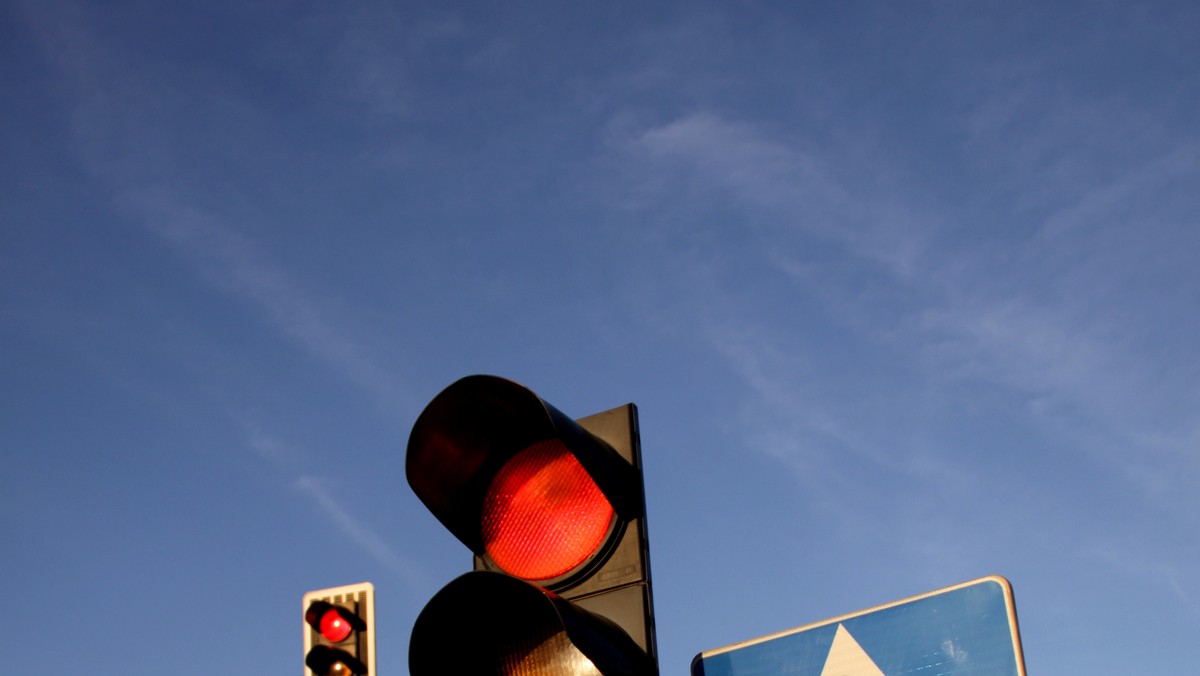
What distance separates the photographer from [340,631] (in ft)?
14.5

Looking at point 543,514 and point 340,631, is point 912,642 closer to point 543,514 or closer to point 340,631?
point 543,514

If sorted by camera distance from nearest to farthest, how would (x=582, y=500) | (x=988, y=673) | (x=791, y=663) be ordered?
1. (x=988, y=673)
2. (x=791, y=663)
3. (x=582, y=500)

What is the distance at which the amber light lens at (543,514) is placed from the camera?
12.6 ft

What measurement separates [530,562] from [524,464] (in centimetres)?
31

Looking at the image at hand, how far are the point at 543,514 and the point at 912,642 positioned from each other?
46.6 inches

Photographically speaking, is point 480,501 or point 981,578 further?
point 480,501

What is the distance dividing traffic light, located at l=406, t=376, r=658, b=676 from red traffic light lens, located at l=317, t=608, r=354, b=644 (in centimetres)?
68

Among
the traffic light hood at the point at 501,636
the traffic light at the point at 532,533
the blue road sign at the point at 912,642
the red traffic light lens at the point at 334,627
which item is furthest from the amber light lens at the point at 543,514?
the red traffic light lens at the point at 334,627

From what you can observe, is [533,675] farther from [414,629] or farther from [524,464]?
[524,464]

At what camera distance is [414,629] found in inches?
144

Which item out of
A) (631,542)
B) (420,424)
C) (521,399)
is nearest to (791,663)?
(631,542)

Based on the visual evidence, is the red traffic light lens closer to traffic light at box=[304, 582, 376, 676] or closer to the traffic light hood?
traffic light at box=[304, 582, 376, 676]

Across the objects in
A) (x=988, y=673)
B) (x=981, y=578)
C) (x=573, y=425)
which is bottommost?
(x=988, y=673)

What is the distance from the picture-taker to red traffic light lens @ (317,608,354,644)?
14.5 feet
